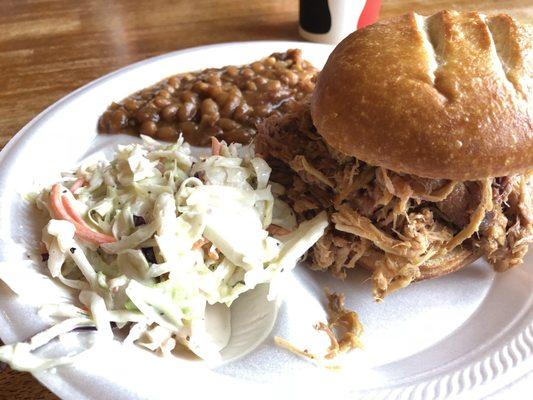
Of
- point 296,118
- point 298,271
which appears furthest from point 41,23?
point 298,271

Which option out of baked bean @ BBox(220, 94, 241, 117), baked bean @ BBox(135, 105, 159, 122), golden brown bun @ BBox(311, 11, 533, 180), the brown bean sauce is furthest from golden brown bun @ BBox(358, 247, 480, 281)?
baked bean @ BBox(135, 105, 159, 122)

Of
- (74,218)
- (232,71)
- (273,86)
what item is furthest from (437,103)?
(232,71)

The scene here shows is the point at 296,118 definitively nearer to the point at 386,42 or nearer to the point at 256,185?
the point at 256,185

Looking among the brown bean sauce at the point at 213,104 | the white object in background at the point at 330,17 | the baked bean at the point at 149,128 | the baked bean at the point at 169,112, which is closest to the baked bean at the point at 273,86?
the brown bean sauce at the point at 213,104

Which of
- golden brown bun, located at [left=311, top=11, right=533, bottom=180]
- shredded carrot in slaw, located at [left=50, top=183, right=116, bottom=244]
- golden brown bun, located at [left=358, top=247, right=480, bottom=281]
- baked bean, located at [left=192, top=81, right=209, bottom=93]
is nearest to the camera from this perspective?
golden brown bun, located at [left=311, top=11, right=533, bottom=180]

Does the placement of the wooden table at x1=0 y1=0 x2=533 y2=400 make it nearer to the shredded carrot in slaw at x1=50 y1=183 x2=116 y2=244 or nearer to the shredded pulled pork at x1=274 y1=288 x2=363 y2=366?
the shredded carrot in slaw at x1=50 y1=183 x2=116 y2=244

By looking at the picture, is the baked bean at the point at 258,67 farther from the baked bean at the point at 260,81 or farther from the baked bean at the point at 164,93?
the baked bean at the point at 164,93

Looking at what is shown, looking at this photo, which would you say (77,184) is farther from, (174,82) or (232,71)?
(232,71)
